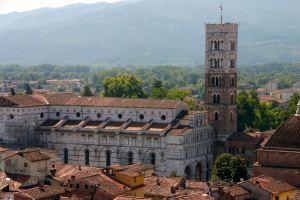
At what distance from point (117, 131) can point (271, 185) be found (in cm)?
2850

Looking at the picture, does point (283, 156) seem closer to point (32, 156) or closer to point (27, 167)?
point (32, 156)

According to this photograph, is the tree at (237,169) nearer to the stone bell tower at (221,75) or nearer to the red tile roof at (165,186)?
the red tile roof at (165,186)

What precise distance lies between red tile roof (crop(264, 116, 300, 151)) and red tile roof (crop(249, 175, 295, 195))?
17.1 ft

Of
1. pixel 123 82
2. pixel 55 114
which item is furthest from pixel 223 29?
pixel 123 82

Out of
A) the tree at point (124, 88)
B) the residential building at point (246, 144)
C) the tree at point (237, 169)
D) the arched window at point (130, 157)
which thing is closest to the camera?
the tree at point (237, 169)

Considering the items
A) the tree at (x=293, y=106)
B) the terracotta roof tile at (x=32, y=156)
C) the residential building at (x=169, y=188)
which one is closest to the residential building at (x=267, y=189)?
the residential building at (x=169, y=188)

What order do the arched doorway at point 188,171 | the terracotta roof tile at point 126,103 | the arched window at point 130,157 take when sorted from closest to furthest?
the arched doorway at point 188,171, the arched window at point 130,157, the terracotta roof tile at point 126,103

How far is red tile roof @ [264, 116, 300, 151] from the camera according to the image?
61656mm

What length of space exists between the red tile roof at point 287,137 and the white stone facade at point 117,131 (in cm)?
1595

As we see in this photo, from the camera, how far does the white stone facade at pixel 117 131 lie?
78.8 m

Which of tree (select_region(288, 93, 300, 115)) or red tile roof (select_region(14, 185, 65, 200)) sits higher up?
tree (select_region(288, 93, 300, 115))

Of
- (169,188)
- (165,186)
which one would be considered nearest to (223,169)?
(165,186)

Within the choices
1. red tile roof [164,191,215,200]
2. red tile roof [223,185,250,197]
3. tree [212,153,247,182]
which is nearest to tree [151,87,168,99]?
tree [212,153,247,182]

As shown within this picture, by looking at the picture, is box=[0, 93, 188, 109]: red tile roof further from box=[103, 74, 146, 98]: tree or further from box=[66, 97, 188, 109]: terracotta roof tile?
box=[103, 74, 146, 98]: tree
